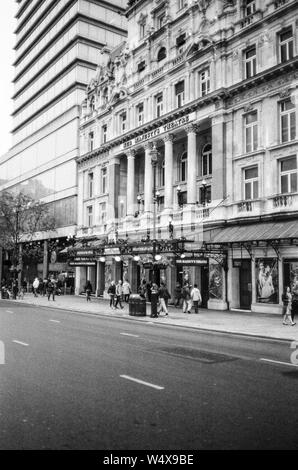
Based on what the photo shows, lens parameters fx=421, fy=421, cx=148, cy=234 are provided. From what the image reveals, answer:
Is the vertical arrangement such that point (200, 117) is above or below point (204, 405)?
above

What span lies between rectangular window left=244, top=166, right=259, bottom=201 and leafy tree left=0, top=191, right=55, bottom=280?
74.7 ft

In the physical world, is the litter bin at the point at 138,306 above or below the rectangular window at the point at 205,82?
below

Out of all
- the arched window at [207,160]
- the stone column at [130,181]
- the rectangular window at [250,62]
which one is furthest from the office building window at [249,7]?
the stone column at [130,181]

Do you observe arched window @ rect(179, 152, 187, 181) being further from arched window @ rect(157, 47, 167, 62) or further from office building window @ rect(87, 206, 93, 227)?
office building window @ rect(87, 206, 93, 227)

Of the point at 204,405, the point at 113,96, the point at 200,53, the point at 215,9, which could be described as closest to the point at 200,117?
the point at 200,53

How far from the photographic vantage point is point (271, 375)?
30.0ft

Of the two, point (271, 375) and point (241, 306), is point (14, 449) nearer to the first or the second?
point (271, 375)

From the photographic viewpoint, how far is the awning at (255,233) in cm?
2250

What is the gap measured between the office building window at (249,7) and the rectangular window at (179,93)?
6679mm

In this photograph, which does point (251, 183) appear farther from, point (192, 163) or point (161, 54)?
point (161, 54)

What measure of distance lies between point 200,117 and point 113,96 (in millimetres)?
13667

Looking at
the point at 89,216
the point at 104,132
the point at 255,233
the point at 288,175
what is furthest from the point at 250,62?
the point at 89,216

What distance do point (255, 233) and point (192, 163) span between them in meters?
9.43

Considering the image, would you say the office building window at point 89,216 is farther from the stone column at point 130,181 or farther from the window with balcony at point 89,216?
the stone column at point 130,181
